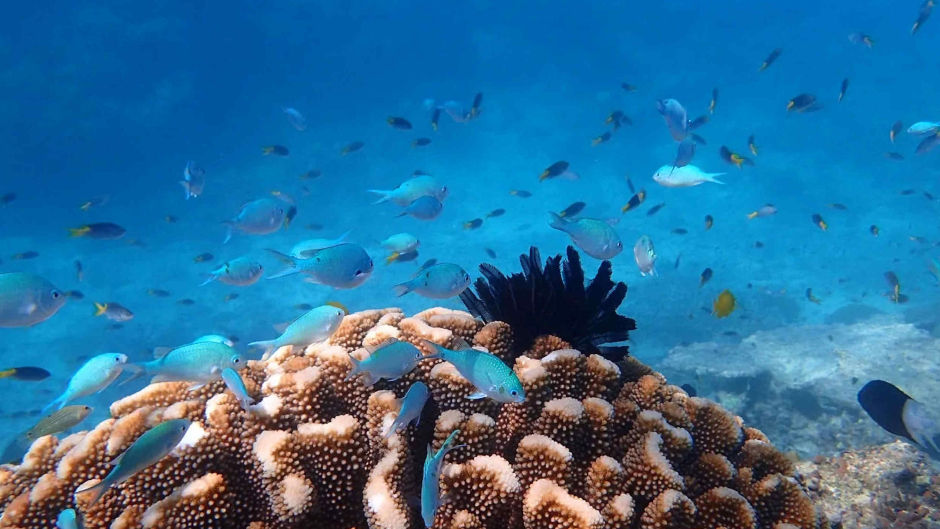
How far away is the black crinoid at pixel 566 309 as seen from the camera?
3.05 m

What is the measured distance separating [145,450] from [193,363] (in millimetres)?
546

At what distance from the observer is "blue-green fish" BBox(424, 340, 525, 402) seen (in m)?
2.15

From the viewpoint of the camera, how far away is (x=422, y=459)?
2449mm

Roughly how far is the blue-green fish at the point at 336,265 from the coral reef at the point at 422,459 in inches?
40.3

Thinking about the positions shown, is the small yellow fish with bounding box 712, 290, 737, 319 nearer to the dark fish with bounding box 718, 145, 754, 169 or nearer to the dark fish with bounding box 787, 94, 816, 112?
the dark fish with bounding box 718, 145, 754, 169

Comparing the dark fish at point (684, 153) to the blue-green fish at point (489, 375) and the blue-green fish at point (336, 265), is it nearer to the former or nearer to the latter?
the blue-green fish at point (336, 265)

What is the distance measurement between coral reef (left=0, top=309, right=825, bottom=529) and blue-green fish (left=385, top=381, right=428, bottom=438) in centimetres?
8

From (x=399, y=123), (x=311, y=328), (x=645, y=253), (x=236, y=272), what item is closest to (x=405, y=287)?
(x=311, y=328)

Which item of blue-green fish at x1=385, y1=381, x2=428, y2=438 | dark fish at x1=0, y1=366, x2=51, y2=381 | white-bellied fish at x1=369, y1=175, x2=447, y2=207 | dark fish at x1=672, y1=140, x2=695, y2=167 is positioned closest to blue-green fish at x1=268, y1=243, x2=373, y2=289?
blue-green fish at x1=385, y1=381, x2=428, y2=438

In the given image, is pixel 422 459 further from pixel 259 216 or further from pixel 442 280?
pixel 259 216

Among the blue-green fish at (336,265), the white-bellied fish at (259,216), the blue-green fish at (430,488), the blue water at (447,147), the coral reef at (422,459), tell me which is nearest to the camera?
the blue-green fish at (430,488)

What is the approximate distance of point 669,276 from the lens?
24.6 meters

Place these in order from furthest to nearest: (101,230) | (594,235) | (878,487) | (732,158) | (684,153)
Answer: (732,158) → (101,230) → (684,153) → (594,235) → (878,487)

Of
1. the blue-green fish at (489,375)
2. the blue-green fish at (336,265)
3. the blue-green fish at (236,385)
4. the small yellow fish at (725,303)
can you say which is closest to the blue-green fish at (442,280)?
the blue-green fish at (336,265)
